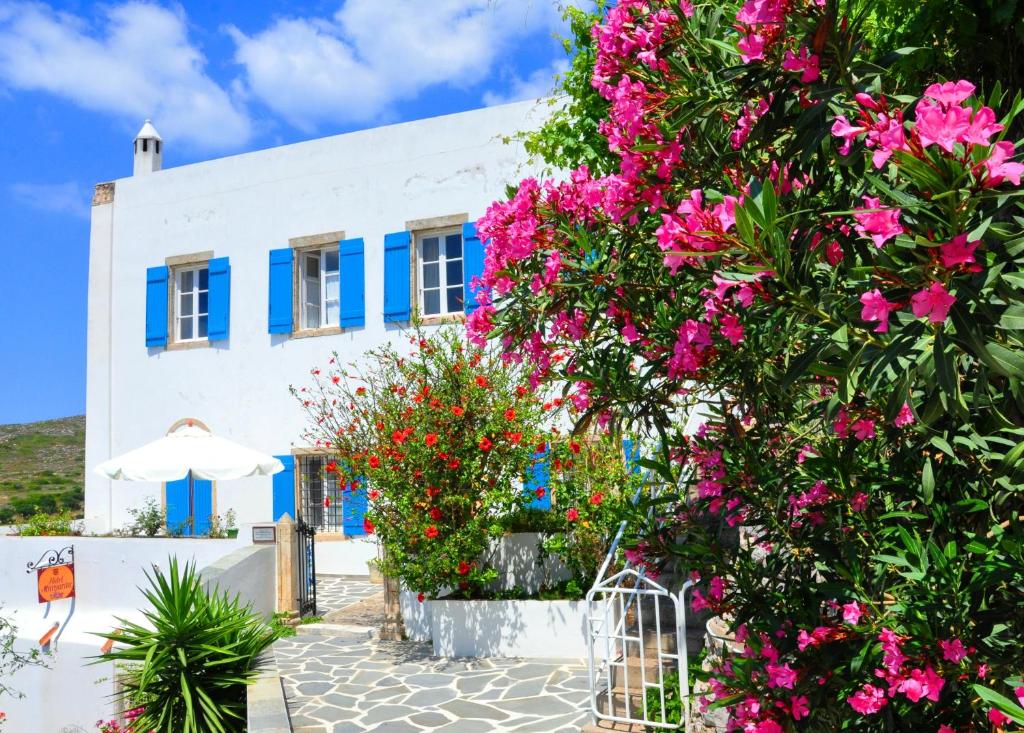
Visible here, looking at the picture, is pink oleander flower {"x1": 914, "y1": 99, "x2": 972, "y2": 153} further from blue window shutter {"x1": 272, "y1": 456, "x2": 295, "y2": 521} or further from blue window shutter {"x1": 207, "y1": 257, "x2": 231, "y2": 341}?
blue window shutter {"x1": 207, "y1": 257, "x2": 231, "y2": 341}

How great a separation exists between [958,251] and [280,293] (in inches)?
544

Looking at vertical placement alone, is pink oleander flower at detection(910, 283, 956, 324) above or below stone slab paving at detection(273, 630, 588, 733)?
above

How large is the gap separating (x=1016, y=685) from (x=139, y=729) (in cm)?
690

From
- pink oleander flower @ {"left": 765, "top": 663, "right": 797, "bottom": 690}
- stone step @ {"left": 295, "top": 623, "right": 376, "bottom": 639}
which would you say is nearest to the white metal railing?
pink oleander flower @ {"left": 765, "top": 663, "right": 797, "bottom": 690}

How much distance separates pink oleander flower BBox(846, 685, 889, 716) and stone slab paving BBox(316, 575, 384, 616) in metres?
9.59

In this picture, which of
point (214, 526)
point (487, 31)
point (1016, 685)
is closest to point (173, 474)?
point (214, 526)

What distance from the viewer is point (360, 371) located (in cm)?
1384

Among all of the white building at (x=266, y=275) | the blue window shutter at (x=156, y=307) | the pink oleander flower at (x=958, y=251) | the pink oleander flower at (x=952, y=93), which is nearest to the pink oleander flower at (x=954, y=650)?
the pink oleander flower at (x=958, y=251)

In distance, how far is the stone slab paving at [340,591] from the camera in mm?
11523

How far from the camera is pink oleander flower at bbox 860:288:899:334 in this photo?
1.62m

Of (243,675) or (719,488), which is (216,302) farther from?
(719,488)

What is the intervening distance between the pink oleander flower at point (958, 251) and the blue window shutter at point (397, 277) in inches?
482

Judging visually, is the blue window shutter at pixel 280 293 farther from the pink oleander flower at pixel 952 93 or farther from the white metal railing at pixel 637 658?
the pink oleander flower at pixel 952 93

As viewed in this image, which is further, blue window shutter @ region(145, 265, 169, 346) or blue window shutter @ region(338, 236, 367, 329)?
blue window shutter @ region(145, 265, 169, 346)
